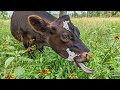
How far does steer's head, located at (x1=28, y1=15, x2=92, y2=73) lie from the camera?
2.86m

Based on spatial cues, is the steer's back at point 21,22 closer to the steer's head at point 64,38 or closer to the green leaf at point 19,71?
the steer's head at point 64,38

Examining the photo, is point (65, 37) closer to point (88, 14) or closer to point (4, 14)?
point (88, 14)

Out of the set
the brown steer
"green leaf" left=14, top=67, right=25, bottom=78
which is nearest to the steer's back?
the brown steer

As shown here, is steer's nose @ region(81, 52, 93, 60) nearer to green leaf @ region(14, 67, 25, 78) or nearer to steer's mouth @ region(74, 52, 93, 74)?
steer's mouth @ region(74, 52, 93, 74)

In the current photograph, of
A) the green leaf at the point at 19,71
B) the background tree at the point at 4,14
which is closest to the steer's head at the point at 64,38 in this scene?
the background tree at the point at 4,14

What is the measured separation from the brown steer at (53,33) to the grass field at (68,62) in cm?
5

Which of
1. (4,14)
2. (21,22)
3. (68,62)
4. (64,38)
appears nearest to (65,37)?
(64,38)

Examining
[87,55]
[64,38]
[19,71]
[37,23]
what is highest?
[37,23]

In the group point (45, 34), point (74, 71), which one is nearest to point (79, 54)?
point (74, 71)

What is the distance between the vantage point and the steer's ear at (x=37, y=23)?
114 inches

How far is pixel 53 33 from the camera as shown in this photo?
2.93 meters

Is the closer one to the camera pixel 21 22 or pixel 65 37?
pixel 65 37

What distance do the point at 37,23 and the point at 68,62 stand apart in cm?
42
